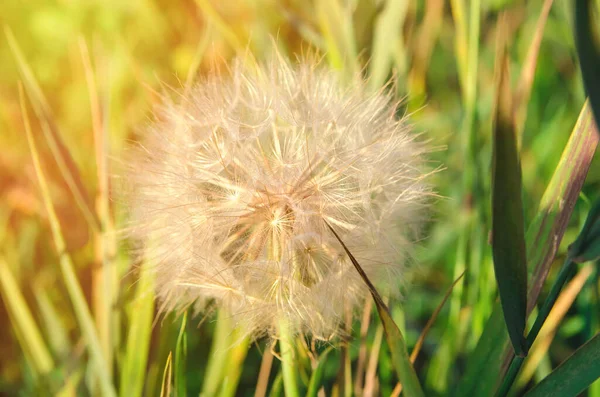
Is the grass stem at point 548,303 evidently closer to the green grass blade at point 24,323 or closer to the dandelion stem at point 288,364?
the dandelion stem at point 288,364

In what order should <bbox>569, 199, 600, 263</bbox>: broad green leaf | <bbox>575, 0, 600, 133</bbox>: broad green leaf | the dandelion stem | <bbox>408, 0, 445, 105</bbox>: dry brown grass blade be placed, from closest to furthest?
<bbox>575, 0, 600, 133</bbox>: broad green leaf < <bbox>569, 199, 600, 263</bbox>: broad green leaf < the dandelion stem < <bbox>408, 0, 445, 105</bbox>: dry brown grass blade

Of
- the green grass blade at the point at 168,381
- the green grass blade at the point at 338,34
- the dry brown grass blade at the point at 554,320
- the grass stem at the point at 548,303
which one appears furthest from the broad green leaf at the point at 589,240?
the green grass blade at the point at 338,34

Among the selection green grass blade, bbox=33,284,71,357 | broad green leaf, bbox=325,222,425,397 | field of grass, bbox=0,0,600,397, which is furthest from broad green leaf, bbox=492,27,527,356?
green grass blade, bbox=33,284,71,357

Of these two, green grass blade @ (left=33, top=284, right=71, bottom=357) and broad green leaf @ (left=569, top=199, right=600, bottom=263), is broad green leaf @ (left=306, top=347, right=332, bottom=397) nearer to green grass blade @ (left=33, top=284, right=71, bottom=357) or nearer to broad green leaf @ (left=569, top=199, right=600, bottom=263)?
broad green leaf @ (left=569, top=199, right=600, bottom=263)

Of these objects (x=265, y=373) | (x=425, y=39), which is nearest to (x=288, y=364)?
(x=265, y=373)

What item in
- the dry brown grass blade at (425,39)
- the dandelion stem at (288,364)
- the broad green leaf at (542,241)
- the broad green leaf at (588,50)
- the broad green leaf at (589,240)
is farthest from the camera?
the dry brown grass blade at (425,39)

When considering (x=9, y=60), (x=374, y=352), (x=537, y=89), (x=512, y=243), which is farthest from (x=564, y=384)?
(x=9, y=60)
